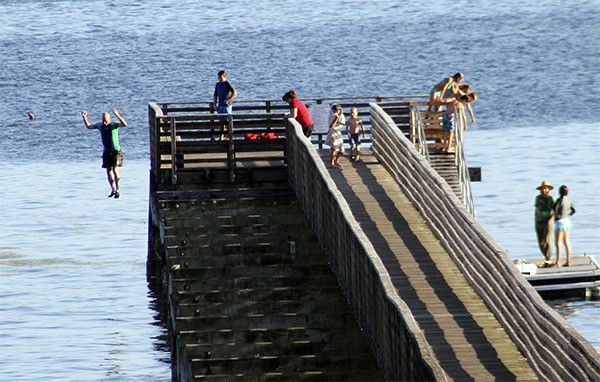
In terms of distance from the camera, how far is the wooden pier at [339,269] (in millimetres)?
18391

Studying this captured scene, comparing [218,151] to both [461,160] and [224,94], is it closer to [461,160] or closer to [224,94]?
[224,94]

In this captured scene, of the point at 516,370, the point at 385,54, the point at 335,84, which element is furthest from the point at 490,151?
the point at 516,370

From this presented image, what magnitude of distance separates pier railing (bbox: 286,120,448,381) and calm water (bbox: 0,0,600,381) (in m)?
7.12

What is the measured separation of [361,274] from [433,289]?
3.28 ft

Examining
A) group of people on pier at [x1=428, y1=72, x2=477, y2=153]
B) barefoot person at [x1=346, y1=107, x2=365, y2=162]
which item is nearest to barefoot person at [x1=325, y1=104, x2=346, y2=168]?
barefoot person at [x1=346, y1=107, x2=365, y2=162]

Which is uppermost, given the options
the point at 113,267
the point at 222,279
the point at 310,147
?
the point at 310,147

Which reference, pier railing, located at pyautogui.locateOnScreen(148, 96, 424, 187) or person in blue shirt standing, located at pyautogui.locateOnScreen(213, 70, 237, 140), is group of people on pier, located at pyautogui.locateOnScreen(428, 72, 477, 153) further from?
person in blue shirt standing, located at pyautogui.locateOnScreen(213, 70, 237, 140)

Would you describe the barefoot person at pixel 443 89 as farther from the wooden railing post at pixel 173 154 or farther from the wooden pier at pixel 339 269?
the wooden railing post at pixel 173 154

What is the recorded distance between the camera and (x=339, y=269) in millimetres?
24141

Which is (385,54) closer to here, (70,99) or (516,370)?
(70,99)

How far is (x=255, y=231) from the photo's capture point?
2783 cm

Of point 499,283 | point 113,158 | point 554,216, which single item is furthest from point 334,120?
point 499,283

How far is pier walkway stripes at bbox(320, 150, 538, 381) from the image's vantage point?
18.4m

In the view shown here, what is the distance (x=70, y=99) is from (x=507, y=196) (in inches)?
1107
